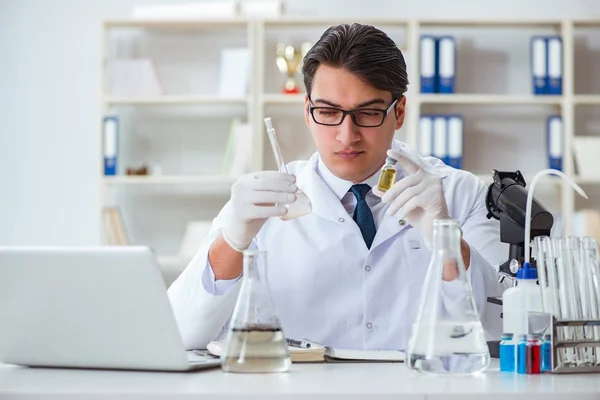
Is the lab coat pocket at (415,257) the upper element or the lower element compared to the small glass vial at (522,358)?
upper

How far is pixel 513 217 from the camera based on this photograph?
4.84 ft

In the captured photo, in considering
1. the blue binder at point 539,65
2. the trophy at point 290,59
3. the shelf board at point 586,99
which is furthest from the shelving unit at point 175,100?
the shelf board at point 586,99

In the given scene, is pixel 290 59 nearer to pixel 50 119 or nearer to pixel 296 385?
pixel 50 119

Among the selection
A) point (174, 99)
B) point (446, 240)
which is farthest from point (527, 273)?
point (174, 99)

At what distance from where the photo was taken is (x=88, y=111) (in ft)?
14.0

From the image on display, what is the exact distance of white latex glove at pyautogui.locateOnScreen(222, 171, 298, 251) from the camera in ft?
4.90

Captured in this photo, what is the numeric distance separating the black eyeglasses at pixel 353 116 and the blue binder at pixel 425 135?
7.06 ft

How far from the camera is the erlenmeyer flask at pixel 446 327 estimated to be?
111 centimetres

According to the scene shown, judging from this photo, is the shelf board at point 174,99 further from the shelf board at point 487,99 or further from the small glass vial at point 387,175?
the small glass vial at point 387,175

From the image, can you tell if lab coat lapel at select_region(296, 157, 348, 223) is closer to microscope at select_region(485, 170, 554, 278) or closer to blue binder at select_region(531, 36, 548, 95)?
microscope at select_region(485, 170, 554, 278)

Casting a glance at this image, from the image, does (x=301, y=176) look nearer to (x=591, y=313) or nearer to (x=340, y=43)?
(x=340, y=43)

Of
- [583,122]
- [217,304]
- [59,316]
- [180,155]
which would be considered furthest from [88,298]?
[583,122]

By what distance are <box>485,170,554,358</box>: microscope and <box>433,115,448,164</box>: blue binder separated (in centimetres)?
236

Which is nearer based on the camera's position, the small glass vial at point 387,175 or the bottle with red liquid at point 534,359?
the bottle with red liquid at point 534,359
